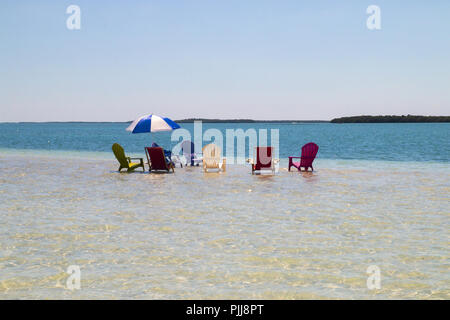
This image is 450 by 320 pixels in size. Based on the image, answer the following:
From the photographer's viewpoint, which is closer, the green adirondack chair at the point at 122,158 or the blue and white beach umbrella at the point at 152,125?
the blue and white beach umbrella at the point at 152,125

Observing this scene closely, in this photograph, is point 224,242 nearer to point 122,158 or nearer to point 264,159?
point 264,159

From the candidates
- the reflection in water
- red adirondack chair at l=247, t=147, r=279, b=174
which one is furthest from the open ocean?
red adirondack chair at l=247, t=147, r=279, b=174

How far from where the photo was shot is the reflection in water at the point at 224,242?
16.1 feet

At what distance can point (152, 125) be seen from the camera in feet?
55.2

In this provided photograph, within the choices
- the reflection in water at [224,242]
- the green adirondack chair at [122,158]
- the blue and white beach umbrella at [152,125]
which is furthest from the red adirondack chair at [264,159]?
the green adirondack chair at [122,158]

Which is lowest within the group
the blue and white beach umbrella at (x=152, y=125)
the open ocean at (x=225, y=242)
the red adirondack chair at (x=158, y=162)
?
the open ocean at (x=225, y=242)

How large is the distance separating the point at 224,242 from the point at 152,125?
10713mm

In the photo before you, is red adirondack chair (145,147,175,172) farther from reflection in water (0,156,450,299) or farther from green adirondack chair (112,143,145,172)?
reflection in water (0,156,450,299)

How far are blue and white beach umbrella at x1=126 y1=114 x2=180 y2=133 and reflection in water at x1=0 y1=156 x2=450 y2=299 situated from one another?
4.52 metres

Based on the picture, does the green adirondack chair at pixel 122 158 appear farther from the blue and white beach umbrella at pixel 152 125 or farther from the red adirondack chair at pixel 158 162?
the blue and white beach umbrella at pixel 152 125

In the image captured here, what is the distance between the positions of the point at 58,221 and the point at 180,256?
315cm

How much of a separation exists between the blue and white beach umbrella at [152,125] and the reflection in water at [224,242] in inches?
178
